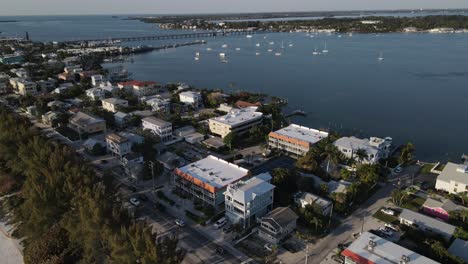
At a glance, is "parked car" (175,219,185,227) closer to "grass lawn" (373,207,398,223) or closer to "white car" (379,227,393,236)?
"white car" (379,227,393,236)

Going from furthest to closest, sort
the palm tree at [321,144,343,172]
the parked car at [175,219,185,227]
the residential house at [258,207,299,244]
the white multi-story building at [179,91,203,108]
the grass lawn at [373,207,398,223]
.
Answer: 1. the white multi-story building at [179,91,203,108]
2. the palm tree at [321,144,343,172]
3. the grass lawn at [373,207,398,223]
4. the parked car at [175,219,185,227]
5. the residential house at [258,207,299,244]

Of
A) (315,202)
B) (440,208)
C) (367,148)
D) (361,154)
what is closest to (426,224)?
(440,208)

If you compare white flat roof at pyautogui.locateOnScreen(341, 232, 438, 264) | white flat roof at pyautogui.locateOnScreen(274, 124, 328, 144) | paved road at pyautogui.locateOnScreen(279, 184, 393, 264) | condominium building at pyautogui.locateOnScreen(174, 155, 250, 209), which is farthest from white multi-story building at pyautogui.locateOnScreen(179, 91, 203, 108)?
white flat roof at pyautogui.locateOnScreen(341, 232, 438, 264)

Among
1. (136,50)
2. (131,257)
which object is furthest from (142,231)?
(136,50)

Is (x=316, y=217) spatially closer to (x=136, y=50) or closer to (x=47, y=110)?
(x=47, y=110)

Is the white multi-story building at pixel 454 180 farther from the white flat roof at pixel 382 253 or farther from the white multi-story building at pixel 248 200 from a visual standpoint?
the white multi-story building at pixel 248 200

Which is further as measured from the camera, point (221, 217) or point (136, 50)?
point (136, 50)
